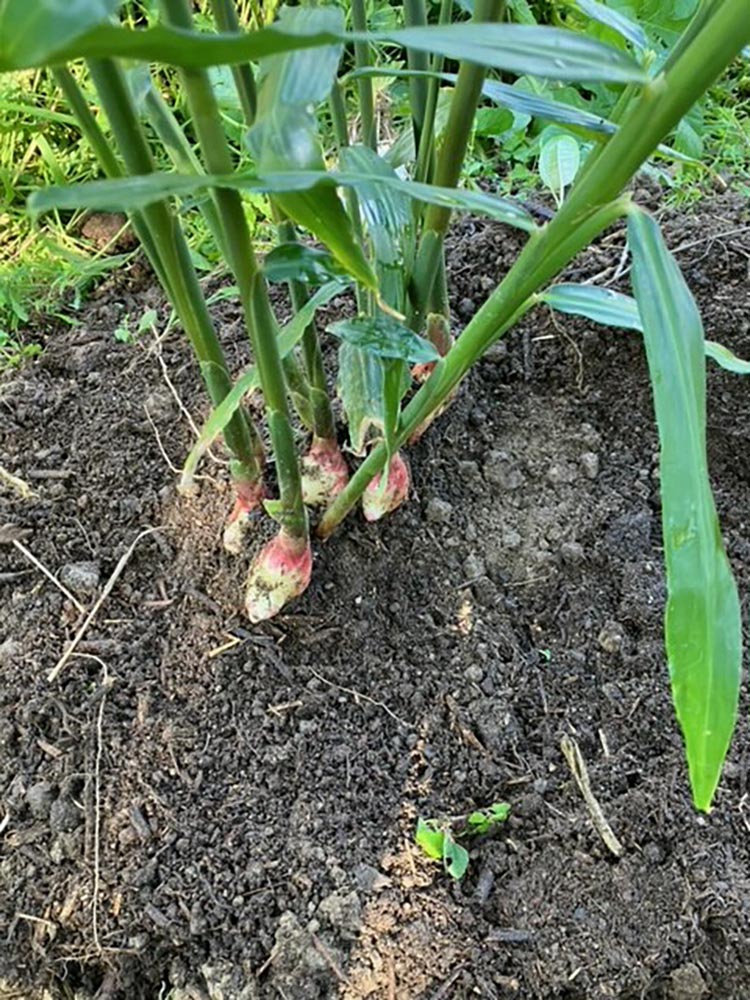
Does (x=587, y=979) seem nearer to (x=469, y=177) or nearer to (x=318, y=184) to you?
(x=318, y=184)

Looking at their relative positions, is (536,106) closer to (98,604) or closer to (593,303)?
(593,303)

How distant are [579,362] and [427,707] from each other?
47 cm

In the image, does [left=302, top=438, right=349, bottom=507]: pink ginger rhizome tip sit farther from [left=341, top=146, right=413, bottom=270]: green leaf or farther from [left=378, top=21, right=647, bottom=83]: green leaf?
[left=378, top=21, right=647, bottom=83]: green leaf

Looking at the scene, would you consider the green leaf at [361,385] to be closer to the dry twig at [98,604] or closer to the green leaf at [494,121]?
the dry twig at [98,604]

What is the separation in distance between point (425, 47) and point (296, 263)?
200 mm

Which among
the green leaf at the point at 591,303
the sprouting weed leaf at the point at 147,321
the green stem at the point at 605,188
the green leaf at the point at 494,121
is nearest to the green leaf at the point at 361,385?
the green stem at the point at 605,188

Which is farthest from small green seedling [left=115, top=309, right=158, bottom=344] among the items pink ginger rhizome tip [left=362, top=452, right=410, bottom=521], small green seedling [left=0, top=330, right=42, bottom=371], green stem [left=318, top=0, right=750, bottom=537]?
green stem [left=318, top=0, right=750, bottom=537]

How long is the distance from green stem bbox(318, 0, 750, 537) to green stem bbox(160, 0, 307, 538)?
10 centimetres

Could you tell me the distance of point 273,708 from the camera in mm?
853

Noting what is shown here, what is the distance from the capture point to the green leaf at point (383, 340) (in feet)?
2.21

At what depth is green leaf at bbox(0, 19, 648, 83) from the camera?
32 centimetres

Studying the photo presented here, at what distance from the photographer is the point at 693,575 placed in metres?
0.48

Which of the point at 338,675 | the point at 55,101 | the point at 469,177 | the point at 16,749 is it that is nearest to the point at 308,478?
the point at 338,675

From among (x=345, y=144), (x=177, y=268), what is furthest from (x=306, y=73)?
(x=345, y=144)
